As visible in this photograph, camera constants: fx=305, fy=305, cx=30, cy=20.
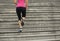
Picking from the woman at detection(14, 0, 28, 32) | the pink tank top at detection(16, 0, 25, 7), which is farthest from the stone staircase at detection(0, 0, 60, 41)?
the pink tank top at detection(16, 0, 25, 7)

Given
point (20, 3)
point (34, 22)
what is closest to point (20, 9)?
point (20, 3)

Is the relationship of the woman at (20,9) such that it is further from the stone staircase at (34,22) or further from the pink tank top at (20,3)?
the stone staircase at (34,22)

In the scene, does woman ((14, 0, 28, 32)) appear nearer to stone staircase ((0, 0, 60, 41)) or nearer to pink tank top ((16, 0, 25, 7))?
pink tank top ((16, 0, 25, 7))

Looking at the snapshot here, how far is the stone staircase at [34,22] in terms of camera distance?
1063 cm

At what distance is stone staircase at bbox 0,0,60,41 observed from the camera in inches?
419

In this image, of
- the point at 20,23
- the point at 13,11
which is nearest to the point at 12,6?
the point at 13,11

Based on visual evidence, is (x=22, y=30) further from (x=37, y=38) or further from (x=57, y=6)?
(x=57, y=6)

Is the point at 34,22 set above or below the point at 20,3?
below

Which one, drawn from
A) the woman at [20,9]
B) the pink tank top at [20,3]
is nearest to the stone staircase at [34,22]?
the woman at [20,9]

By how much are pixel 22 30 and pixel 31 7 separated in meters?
3.24

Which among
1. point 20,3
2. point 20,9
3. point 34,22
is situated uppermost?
point 20,3

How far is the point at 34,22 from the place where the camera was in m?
12.4

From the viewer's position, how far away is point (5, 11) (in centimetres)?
1366

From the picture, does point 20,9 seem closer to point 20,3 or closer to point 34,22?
point 20,3
